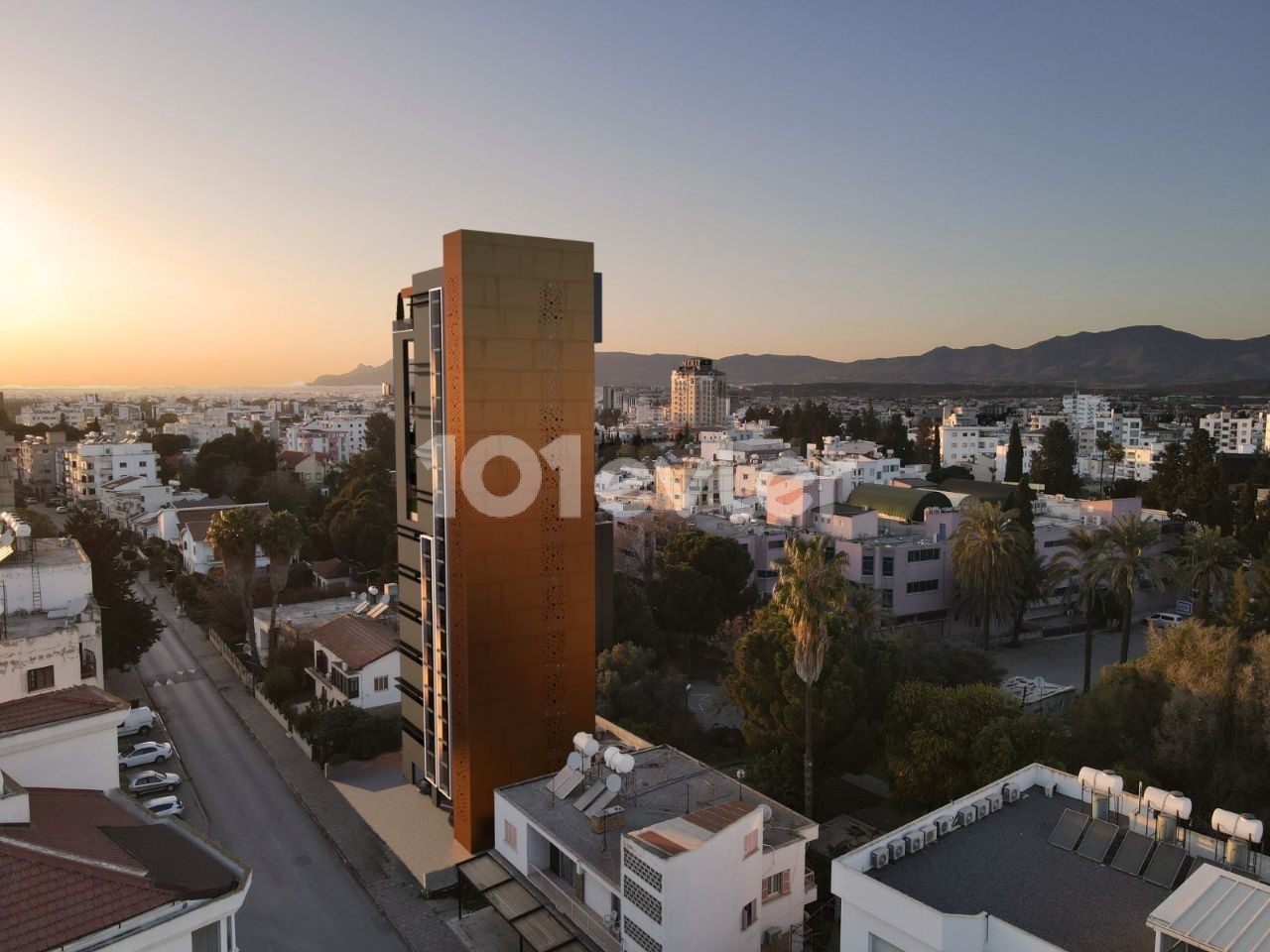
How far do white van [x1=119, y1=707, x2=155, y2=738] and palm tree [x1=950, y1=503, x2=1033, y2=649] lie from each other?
106 ft

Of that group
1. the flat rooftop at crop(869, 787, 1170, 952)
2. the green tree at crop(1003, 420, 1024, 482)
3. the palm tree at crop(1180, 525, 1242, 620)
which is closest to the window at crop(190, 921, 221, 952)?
the flat rooftop at crop(869, 787, 1170, 952)

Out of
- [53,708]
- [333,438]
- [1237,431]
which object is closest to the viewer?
[53,708]

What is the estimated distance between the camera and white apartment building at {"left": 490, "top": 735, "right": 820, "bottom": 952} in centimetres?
1377

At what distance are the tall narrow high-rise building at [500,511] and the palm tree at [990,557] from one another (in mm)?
23264

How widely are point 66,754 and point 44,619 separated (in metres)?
18.4

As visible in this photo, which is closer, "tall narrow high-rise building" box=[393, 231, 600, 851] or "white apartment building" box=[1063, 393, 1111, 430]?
"tall narrow high-rise building" box=[393, 231, 600, 851]

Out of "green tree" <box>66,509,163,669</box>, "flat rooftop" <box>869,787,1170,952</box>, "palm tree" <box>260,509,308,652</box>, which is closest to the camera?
"flat rooftop" <box>869,787,1170,952</box>

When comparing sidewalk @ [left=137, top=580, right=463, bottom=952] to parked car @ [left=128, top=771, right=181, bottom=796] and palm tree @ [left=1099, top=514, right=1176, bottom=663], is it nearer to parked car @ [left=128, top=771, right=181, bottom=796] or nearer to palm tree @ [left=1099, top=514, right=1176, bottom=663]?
parked car @ [left=128, top=771, right=181, bottom=796]

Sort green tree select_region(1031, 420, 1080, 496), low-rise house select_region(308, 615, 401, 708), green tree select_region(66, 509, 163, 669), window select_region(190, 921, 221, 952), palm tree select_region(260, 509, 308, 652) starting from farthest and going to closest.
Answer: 1. green tree select_region(1031, 420, 1080, 496)
2. palm tree select_region(260, 509, 308, 652)
3. green tree select_region(66, 509, 163, 669)
4. low-rise house select_region(308, 615, 401, 708)
5. window select_region(190, 921, 221, 952)

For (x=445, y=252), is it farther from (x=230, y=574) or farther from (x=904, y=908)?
(x=230, y=574)

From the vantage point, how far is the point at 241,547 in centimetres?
3425

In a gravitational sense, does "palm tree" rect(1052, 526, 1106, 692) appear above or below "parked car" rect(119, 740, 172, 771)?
above

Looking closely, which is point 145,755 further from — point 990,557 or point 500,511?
point 990,557

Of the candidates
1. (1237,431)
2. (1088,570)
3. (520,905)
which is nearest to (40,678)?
(520,905)
